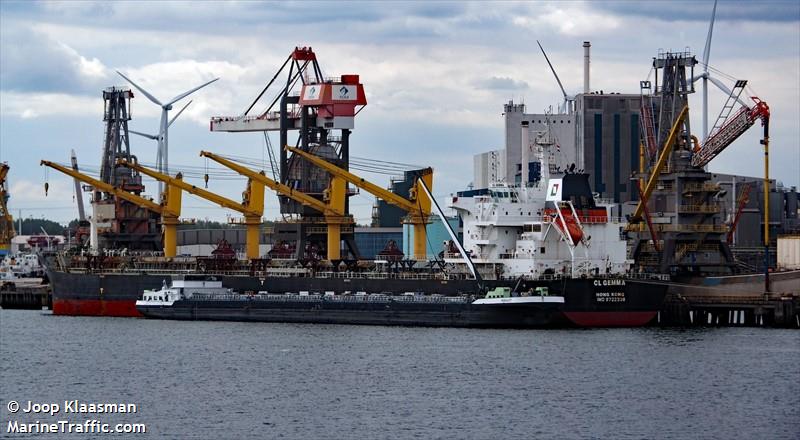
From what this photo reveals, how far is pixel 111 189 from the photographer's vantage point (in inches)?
3861

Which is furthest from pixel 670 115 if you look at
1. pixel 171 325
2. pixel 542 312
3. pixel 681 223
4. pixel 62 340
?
pixel 62 340

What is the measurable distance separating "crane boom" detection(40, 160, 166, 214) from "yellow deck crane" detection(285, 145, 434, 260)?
45.7 ft

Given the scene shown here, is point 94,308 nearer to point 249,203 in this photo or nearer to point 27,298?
point 249,203

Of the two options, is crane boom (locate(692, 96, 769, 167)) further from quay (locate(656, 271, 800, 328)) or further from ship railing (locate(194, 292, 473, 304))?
ship railing (locate(194, 292, 473, 304))

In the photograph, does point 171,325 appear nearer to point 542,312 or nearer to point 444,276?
point 444,276

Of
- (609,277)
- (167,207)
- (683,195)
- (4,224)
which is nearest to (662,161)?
(683,195)

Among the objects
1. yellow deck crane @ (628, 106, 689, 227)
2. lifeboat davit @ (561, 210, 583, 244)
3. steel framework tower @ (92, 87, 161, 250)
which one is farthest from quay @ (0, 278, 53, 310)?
lifeboat davit @ (561, 210, 583, 244)

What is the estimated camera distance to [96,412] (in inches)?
1843

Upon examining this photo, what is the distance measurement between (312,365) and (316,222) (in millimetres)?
32527

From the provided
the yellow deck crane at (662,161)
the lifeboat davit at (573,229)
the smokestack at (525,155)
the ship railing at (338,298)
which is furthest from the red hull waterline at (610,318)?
the yellow deck crane at (662,161)

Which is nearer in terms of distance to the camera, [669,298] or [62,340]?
[62,340]

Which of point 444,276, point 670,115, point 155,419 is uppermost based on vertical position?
point 670,115

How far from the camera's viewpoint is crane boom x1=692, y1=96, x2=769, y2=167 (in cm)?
8206

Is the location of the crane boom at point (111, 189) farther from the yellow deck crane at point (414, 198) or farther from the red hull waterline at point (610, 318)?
the red hull waterline at point (610, 318)
